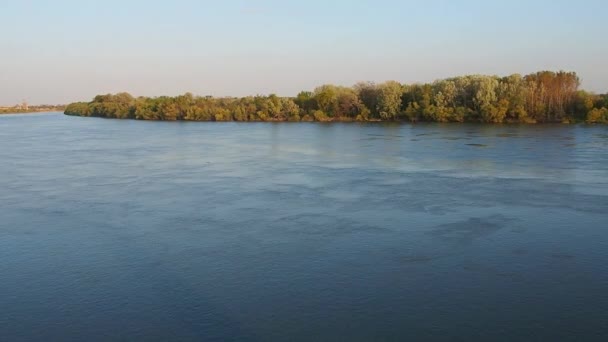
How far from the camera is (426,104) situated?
1855 inches

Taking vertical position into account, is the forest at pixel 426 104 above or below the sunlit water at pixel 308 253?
above

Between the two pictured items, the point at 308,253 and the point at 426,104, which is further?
the point at 426,104

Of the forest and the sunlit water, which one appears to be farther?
the forest

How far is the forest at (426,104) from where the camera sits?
43000 millimetres

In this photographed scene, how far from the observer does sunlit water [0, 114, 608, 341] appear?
7.54m

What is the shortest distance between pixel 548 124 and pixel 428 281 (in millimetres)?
36499

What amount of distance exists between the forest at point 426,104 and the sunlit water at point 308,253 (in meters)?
23.6

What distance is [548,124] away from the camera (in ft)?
135

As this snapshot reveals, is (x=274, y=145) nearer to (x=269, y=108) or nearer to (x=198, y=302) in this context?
(x=198, y=302)

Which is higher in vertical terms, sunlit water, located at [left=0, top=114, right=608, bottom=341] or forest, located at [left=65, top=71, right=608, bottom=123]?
forest, located at [left=65, top=71, right=608, bottom=123]

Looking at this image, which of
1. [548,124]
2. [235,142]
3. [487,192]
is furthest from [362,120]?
[487,192]

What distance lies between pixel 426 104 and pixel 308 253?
39.0 meters

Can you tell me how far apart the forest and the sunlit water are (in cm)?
2365

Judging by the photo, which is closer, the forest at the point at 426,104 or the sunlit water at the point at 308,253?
the sunlit water at the point at 308,253
